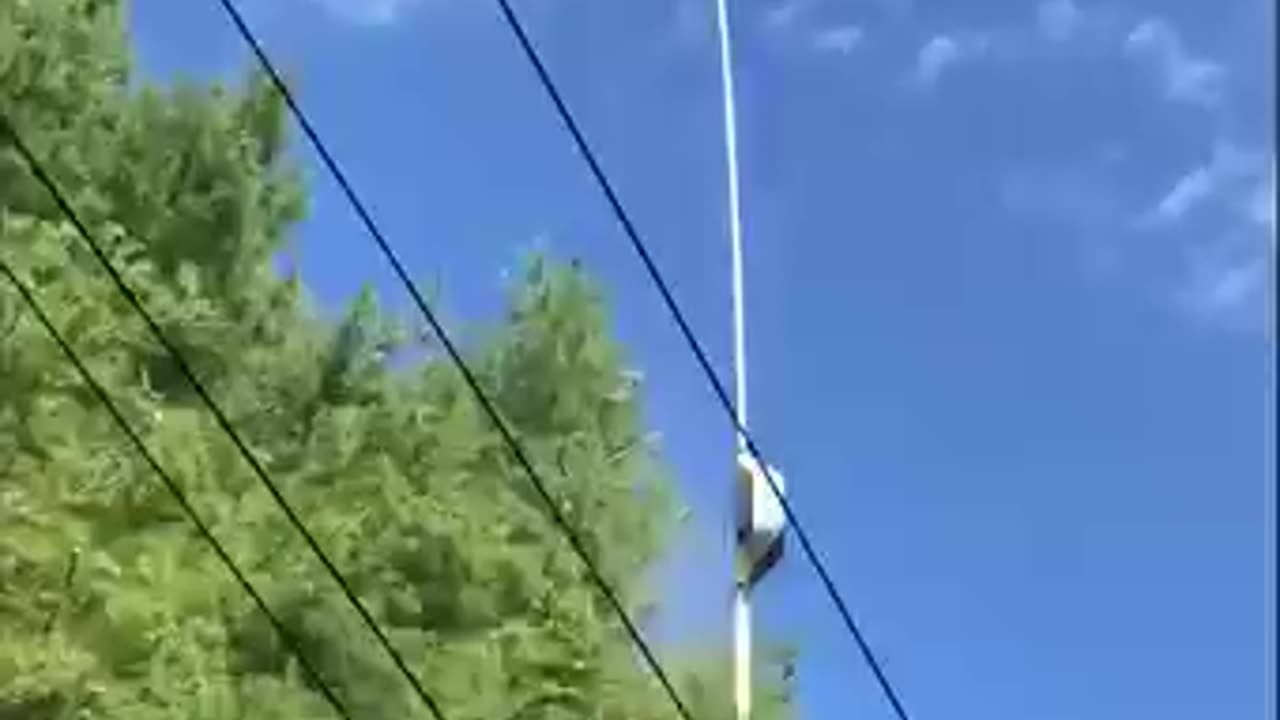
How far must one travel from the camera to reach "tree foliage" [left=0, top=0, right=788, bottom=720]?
597 inches

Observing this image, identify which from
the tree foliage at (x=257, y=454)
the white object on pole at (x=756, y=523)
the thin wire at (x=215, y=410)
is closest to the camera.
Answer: the white object on pole at (x=756, y=523)

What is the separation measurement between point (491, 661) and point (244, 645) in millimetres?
1581

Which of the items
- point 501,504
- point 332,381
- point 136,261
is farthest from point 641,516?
point 136,261

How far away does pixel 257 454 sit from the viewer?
1695cm

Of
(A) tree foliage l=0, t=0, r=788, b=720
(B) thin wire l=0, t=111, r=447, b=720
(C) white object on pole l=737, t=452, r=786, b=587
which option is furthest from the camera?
(A) tree foliage l=0, t=0, r=788, b=720

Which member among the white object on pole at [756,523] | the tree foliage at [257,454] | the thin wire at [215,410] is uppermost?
the tree foliage at [257,454]

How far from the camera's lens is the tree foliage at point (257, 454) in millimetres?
15164

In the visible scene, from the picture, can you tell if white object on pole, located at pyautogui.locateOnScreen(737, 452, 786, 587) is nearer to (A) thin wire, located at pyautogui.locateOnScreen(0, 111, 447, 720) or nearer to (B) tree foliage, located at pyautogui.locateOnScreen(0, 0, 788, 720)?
(A) thin wire, located at pyautogui.locateOnScreen(0, 111, 447, 720)

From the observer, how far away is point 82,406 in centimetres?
1612

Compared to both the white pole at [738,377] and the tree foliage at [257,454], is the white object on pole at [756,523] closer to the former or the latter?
the white pole at [738,377]

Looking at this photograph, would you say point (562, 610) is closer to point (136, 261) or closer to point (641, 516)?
point (641, 516)

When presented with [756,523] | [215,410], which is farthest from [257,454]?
[756,523]

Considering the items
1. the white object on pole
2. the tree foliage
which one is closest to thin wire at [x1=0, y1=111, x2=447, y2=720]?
the tree foliage

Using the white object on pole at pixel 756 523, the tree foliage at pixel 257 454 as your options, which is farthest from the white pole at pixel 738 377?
the tree foliage at pixel 257 454
